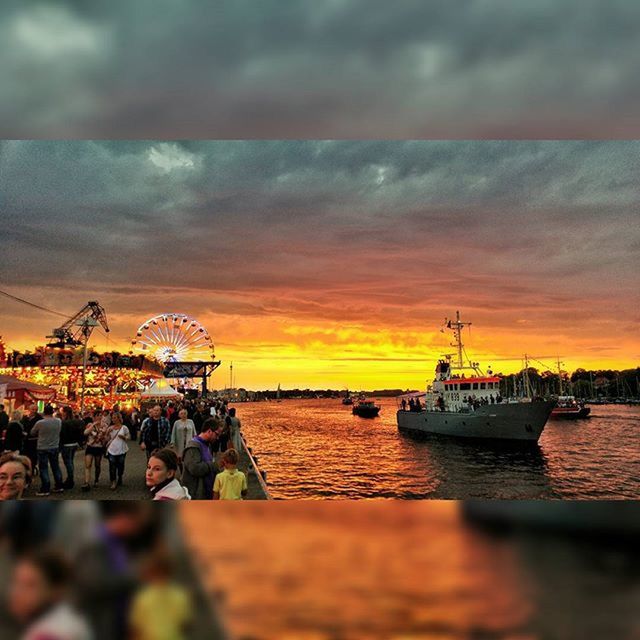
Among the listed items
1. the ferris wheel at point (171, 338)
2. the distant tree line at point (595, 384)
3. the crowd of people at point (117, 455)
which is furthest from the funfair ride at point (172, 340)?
the distant tree line at point (595, 384)

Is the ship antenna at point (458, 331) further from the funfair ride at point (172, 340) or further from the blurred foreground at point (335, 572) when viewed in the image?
the blurred foreground at point (335, 572)

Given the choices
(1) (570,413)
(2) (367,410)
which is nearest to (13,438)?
Answer: (2) (367,410)

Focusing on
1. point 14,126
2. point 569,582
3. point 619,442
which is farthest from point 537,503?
point 619,442

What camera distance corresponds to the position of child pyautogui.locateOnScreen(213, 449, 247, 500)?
2.47 m

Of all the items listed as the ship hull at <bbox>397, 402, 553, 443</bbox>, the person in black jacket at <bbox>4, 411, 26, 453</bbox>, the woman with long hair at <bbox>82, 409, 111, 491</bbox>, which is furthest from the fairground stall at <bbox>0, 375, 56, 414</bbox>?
the ship hull at <bbox>397, 402, 553, 443</bbox>

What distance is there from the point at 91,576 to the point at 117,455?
14.2 feet

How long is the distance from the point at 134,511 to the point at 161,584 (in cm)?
13

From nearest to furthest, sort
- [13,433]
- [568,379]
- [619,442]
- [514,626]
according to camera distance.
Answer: [514,626] < [13,433] < [619,442] < [568,379]

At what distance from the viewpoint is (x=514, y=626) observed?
0.70 meters

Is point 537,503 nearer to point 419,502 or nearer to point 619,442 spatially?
point 419,502

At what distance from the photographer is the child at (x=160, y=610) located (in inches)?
27.9

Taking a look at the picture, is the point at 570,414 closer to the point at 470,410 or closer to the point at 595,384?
the point at 470,410

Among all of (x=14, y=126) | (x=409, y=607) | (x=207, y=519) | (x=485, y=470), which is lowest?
(x=485, y=470)

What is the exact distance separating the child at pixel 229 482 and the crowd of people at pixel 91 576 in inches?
68.9
